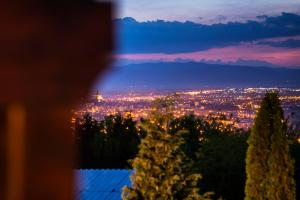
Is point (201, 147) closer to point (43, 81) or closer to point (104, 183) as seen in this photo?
point (104, 183)

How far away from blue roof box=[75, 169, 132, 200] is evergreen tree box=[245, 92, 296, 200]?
11.3ft

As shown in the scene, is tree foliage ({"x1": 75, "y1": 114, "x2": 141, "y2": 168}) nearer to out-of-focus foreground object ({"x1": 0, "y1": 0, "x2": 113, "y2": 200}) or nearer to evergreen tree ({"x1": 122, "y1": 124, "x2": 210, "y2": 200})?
evergreen tree ({"x1": 122, "y1": 124, "x2": 210, "y2": 200})

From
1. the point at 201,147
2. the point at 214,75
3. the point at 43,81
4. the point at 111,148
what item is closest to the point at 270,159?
the point at 201,147

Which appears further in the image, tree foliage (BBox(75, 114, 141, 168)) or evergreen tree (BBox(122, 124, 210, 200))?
tree foliage (BBox(75, 114, 141, 168))

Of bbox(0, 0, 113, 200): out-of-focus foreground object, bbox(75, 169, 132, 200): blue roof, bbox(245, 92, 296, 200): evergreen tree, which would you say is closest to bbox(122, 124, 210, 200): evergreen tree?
bbox(245, 92, 296, 200): evergreen tree

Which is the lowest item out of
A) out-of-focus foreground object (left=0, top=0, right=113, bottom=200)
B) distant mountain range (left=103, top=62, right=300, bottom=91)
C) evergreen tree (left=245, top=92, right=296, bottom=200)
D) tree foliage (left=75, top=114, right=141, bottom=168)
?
tree foliage (left=75, top=114, right=141, bottom=168)

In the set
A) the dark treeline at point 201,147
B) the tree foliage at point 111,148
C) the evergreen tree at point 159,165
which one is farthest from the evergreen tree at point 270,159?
the tree foliage at point 111,148

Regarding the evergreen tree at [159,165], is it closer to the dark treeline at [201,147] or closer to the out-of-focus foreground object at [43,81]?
the dark treeline at [201,147]

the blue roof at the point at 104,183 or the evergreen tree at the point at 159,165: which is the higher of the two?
the evergreen tree at the point at 159,165

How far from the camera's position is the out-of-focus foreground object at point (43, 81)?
85 cm

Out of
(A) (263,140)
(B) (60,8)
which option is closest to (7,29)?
(B) (60,8)

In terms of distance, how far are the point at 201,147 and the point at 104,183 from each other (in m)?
7.63

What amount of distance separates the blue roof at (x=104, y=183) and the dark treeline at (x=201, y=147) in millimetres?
844

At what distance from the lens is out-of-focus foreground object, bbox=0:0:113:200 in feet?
2.78
